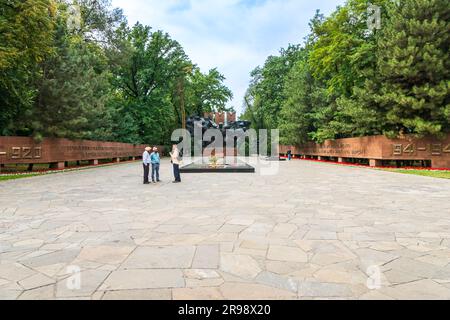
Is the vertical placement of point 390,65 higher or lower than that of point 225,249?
higher

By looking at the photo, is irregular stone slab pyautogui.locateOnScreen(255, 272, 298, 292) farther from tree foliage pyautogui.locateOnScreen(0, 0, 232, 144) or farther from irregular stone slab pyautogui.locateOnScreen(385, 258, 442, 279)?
tree foliage pyautogui.locateOnScreen(0, 0, 232, 144)

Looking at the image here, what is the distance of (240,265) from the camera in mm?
3574

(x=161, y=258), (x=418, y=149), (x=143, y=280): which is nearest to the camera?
(x=143, y=280)

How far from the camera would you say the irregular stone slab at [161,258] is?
3547 millimetres

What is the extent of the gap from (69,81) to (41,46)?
4951mm

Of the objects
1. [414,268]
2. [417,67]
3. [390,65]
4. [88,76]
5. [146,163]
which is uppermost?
[88,76]

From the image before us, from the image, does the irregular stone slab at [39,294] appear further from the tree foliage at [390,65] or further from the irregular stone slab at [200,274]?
the tree foliage at [390,65]

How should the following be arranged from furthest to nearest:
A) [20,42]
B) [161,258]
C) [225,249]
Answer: [20,42] < [225,249] < [161,258]

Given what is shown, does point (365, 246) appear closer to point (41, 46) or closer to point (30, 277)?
point (30, 277)

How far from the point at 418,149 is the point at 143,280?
2196 centimetres

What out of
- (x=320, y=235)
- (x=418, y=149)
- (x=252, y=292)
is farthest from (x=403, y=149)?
(x=252, y=292)

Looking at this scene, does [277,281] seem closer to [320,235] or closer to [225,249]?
[225,249]

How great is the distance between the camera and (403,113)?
65.3 ft
